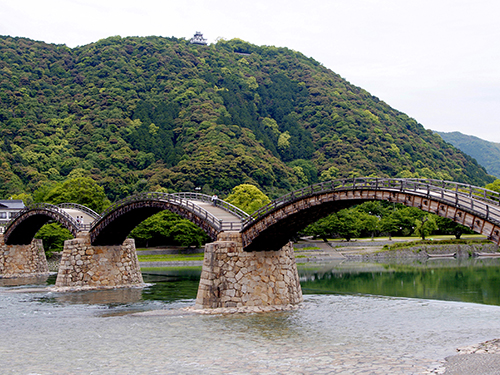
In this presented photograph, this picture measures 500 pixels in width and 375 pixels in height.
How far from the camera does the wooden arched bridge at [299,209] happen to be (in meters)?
21.4

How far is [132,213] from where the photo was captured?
43031 millimetres

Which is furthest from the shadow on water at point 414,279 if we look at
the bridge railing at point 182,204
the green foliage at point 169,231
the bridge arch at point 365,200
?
the green foliage at point 169,231

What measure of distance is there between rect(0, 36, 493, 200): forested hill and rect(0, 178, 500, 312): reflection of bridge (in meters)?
65.1

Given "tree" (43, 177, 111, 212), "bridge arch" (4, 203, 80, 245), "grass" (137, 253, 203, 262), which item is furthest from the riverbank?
"bridge arch" (4, 203, 80, 245)

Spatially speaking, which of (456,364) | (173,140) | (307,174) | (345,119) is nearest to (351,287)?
(456,364)

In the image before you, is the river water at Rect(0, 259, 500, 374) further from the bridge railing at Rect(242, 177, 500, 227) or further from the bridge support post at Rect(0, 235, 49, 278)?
the bridge support post at Rect(0, 235, 49, 278)

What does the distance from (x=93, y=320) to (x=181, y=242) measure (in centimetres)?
4940

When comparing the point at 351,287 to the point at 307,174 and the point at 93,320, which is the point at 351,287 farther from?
the point at 307,174

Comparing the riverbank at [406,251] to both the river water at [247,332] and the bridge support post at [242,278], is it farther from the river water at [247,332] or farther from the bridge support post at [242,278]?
the bridge support post at [242,278]

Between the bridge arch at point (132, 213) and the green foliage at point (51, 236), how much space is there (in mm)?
29767

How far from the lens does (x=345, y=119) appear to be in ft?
509

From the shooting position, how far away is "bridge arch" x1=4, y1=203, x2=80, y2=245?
164ft

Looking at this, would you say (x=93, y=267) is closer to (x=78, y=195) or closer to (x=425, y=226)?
(x=78, y=195)

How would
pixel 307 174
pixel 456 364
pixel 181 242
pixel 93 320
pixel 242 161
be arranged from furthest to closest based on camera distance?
pixel 307 174
pixel 242 161
pixel 181 242
pixel 93 320
pixel 456 364
